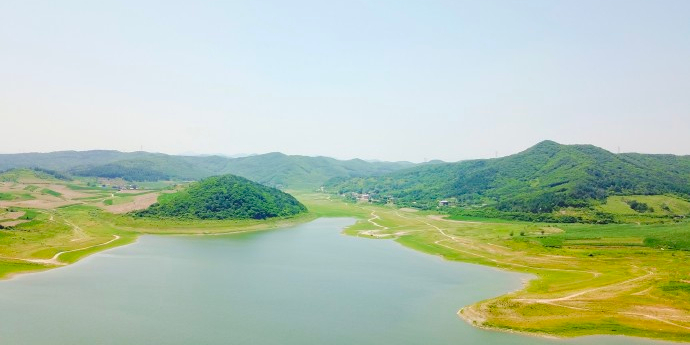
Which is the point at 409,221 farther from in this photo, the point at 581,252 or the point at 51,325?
the point at 51,325

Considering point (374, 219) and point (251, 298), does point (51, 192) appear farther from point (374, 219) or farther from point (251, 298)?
point (251, 298)

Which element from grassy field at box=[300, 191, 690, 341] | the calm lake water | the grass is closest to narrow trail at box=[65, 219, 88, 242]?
the calm lake water

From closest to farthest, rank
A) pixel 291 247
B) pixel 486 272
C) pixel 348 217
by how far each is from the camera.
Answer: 1. pixel 486 272
2. pixel 291 247
3. pixel 348 217

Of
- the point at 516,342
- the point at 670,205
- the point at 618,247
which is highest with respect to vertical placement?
the point at 670,205

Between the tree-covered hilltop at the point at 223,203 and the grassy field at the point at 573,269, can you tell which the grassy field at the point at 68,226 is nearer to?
the tree-covered hilltop at the point at 223,203

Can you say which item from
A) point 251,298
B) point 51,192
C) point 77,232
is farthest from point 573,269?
point 51,192

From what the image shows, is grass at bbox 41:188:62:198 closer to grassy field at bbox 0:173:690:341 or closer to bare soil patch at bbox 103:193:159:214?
grassy field at bbox 0:173:690:341

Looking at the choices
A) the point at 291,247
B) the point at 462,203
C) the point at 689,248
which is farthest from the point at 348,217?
the point at 689,248
